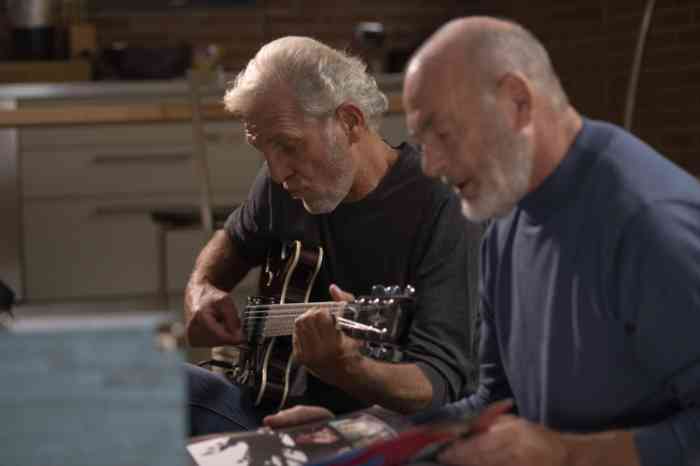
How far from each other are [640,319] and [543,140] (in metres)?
0.24

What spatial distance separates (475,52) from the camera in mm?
1425

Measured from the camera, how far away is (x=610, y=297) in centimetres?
140

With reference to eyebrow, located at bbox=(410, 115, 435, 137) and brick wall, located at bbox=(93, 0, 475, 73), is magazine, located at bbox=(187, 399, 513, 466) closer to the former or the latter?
eyebrow, located at bbox=(410, 115, 435, 137)

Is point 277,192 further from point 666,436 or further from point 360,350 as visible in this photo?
point 666,436

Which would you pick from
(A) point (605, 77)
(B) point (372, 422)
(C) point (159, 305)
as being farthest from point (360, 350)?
(A) point (605, 77)

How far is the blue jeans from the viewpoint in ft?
7.36

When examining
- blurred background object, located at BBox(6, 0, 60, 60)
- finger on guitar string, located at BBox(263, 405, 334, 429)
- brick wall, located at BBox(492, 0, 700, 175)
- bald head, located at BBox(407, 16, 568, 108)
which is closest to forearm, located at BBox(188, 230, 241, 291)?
finger on guitar string, located at BBox(263, 405, 334, 429)

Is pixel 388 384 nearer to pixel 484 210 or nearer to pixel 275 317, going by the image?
pixel 275 317

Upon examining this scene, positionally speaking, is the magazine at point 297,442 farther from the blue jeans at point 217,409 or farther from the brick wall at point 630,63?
the brick wall at point 630,63

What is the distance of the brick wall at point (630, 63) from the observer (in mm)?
4691

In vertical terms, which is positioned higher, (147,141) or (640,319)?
(640,319)

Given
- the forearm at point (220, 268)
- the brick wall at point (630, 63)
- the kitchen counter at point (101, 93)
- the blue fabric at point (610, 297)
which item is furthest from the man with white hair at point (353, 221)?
the brick wall at point (630, 63)

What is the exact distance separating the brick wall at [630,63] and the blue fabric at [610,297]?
10.9 ft

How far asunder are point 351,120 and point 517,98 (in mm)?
724
